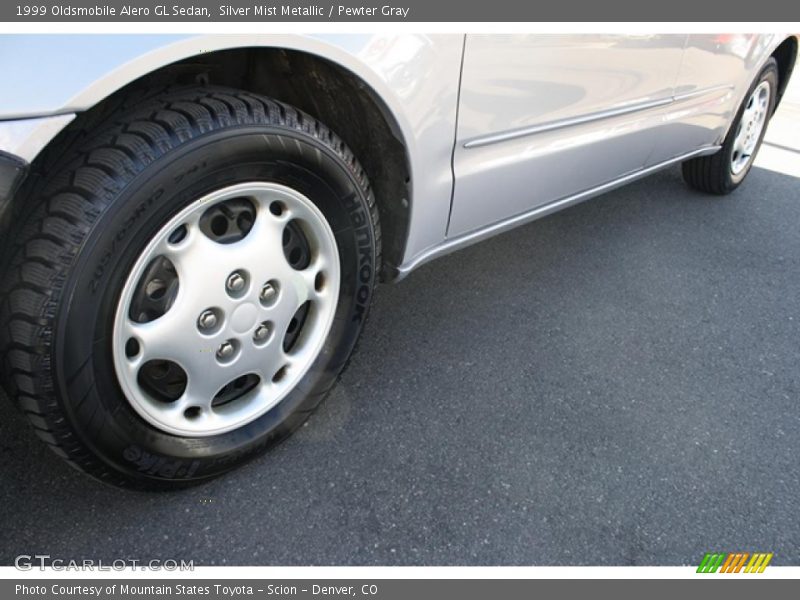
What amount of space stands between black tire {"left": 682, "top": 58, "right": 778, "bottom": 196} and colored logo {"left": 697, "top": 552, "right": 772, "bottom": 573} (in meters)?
2.45

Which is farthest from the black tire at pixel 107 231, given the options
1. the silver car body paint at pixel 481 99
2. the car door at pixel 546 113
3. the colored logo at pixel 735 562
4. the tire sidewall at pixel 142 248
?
the colored logo at pixel 735 562

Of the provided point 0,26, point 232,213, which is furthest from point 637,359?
point 0,26

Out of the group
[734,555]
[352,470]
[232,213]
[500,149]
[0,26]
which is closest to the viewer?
[0,26]

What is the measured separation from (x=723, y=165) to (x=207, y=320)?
3055 mm

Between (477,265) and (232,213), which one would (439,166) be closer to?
(232,213)

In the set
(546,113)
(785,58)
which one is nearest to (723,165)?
(785,58)

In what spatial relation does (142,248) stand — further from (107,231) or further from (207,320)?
(207,320)

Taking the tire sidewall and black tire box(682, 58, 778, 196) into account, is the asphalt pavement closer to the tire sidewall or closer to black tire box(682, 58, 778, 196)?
the tire sidewall

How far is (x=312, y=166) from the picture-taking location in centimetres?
143

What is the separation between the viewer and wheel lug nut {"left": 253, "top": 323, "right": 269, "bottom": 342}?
4.99 ft

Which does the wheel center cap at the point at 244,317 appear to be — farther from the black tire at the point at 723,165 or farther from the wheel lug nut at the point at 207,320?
the black tire at the point at 723,165

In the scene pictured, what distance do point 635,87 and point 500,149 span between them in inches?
27.8

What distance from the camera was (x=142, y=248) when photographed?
123cm

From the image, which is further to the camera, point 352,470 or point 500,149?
point 500,149
